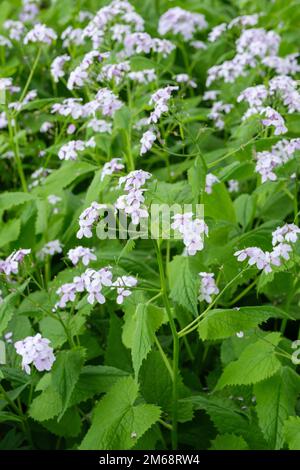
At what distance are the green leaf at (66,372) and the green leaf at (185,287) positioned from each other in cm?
52

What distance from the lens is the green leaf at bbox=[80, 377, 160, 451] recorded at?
281 centimetres

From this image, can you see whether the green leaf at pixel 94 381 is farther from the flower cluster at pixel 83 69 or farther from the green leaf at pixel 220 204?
the flower cluster at pixel 83 69

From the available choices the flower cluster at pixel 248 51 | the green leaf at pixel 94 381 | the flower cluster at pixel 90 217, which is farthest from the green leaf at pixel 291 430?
the flower cluster at pixel 248 51

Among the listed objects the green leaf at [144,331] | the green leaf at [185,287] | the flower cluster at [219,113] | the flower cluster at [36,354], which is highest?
the green leaf at [185,287]

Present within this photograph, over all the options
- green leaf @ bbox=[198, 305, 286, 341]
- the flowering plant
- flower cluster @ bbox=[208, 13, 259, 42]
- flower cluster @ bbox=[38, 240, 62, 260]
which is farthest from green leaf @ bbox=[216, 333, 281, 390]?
flower cluster @ bbox=[208, 13, 259, 42]

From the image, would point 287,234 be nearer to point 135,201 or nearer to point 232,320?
point 232,320

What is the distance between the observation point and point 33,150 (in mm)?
5016

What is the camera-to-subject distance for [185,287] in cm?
278

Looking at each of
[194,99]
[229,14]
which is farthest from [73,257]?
[229,14]

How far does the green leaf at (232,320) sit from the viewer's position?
273 cm

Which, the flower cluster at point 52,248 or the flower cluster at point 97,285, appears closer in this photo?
the flower cluster at point 97,285

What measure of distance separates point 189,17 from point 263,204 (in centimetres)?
222

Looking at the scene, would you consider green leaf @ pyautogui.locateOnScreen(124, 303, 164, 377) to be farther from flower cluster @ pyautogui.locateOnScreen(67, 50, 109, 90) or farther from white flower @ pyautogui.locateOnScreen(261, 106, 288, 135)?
flower cluster @ pyautogui.locateOnScreen(67, 50, 109, 90)
